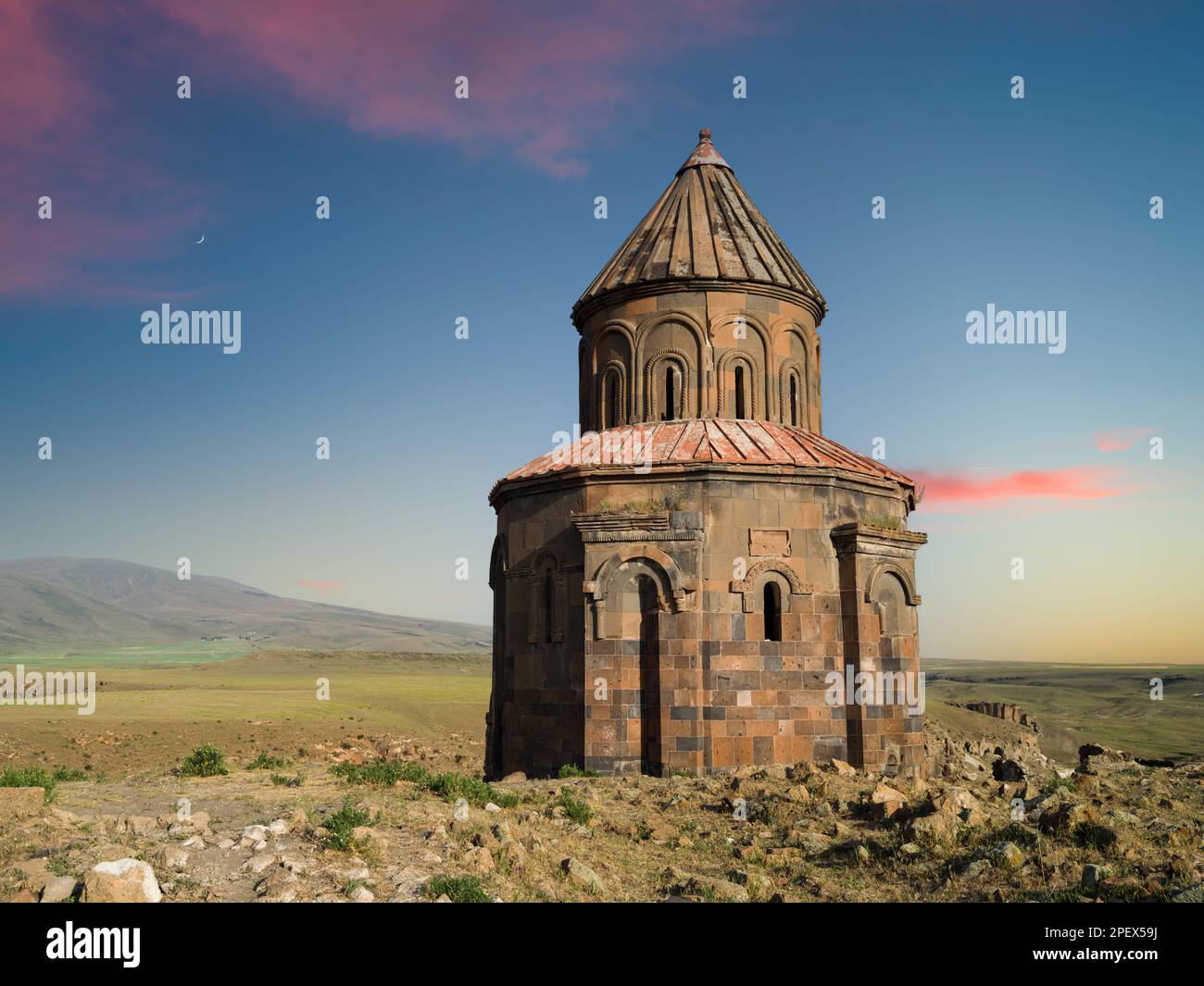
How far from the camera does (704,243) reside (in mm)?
18281

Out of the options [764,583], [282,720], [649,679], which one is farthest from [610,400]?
[282,720]

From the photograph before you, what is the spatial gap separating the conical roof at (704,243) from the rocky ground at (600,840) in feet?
29.2

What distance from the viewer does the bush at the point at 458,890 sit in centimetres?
713

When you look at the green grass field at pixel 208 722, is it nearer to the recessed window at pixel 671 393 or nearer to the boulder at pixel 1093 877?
the recessed window at pixel 671 393

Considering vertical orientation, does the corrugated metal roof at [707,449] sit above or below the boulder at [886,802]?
above

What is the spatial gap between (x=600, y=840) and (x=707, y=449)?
7.11 meters

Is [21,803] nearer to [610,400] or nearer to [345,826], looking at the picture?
[345,826]

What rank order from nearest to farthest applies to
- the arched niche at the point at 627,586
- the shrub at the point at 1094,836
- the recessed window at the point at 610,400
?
the shrub at the point at 1094,836 < the arched niche at the point at 627,586 < the recessed window at the point at 610,400

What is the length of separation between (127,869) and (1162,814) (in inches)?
397

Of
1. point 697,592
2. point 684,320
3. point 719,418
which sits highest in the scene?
point 684,320

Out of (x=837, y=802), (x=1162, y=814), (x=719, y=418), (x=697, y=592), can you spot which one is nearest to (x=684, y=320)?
(x=719, y=418)

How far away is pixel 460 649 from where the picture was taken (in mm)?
189625

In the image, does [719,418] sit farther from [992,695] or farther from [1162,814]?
[992,695]

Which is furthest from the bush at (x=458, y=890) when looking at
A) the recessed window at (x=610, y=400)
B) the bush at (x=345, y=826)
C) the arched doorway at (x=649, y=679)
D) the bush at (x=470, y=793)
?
the recessed window at (x=610, y=400)
